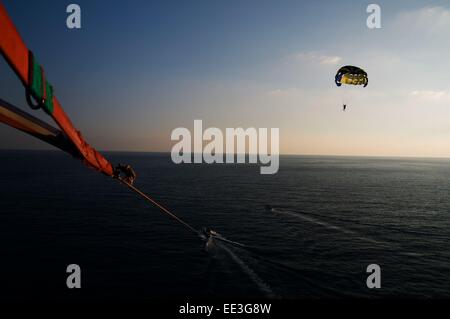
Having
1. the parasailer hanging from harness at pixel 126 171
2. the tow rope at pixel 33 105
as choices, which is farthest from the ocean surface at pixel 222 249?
the tow rope at pixel 33 105

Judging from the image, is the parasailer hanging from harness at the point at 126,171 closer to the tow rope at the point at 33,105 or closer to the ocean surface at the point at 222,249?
the tow rope at the point at 33,105

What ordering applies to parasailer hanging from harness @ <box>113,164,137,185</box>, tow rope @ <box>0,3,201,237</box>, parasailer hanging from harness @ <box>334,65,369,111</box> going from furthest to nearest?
parasailer hanging from harness @ <box>334,65,369,111</box> < parasailer hanging from harness @ <box>113,164,137,185</box> < tow rope @ <box>0,3,201,237</box>

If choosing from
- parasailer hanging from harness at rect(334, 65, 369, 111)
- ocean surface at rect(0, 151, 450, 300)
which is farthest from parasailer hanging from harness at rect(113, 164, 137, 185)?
parasailer hanging from harness at rect(334, 65, 369, 111)

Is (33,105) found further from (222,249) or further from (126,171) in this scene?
(222,249)

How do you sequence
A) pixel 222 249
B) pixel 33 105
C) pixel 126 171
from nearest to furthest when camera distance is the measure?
pixel 33 105 < pixel 126 171 < pixel 222 249

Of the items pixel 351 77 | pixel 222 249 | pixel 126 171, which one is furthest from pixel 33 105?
pixel 351 77

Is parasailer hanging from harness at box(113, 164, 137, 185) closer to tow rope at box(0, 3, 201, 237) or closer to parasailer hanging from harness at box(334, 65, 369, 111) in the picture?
tow rope at box(0, 3, 201, 237)

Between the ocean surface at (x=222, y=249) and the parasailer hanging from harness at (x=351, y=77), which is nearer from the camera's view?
the ocean surface at (x=222, y=249)

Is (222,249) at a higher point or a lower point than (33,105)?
lower
